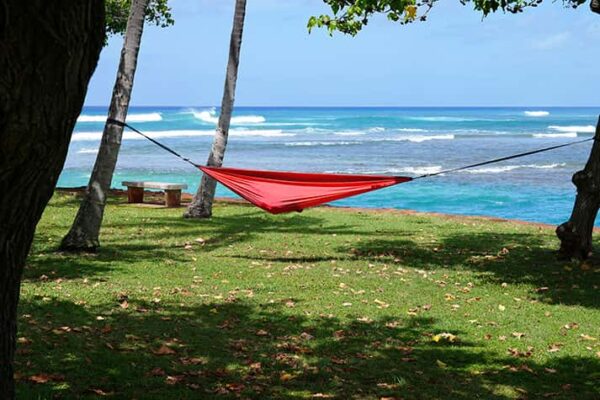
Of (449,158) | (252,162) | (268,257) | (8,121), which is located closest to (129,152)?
(252,162)

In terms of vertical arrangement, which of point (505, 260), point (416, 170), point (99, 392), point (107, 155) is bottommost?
point (99, 392)

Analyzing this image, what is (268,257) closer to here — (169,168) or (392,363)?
(392,363)

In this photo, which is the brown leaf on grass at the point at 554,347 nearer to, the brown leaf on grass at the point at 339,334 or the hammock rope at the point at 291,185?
the brown leaf on grass at the point at 339,334

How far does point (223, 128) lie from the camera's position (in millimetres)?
10680

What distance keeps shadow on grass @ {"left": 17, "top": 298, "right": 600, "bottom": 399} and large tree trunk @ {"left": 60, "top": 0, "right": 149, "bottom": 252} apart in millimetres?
2107

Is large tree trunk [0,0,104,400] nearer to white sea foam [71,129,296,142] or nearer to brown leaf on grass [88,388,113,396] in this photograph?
brown leaf on grass [88,388,113,396]

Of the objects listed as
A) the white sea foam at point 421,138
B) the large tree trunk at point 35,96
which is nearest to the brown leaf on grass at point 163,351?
the large tree trunk at point 35,96

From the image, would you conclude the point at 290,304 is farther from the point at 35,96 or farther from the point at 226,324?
the point at 35,96

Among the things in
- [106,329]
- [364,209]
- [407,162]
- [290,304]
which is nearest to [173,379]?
[106,329]

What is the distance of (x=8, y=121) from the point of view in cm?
179

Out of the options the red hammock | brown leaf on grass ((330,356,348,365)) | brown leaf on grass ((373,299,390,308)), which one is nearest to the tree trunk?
the red hammock

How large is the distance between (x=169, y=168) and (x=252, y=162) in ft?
10.6

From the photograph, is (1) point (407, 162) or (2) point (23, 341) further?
(1) point (407, 162)

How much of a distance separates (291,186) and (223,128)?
13.4ft
